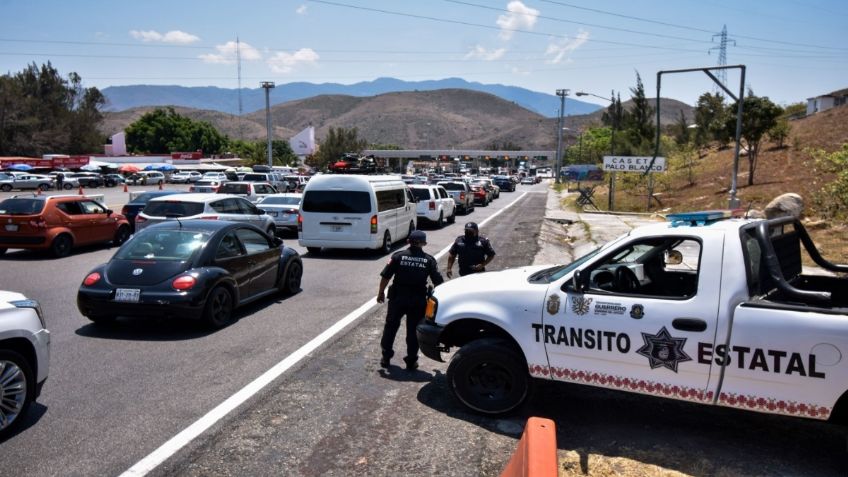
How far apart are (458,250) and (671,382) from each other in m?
4.37

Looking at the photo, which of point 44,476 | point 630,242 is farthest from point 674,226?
point 44,476

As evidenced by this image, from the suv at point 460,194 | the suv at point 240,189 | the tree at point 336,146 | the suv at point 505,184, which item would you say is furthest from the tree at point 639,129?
the tree at point 336,146

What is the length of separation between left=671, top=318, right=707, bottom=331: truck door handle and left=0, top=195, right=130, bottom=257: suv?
1469cm

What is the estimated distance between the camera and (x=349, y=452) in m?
4.96

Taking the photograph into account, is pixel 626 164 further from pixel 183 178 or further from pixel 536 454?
pixel 183 178

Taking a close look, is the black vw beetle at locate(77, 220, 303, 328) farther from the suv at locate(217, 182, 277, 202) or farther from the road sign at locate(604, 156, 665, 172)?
the road sign at locate(604, 156, 665, 172)

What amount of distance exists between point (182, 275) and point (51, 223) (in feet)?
29.6

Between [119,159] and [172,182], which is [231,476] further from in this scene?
[119,159]

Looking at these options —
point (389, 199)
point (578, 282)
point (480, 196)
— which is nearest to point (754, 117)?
point (480, 196)

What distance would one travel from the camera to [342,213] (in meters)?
15.9

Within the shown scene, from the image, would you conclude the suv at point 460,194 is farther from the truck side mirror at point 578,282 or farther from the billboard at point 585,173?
the truck side mirror at point 578,282

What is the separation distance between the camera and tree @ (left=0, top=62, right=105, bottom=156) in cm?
9069

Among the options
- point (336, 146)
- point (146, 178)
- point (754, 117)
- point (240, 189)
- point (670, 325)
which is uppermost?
point (336, 146)

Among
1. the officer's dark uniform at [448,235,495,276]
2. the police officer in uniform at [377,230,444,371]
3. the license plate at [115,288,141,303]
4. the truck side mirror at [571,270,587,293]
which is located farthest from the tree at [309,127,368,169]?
the truck side mirror at [571,270,587,293]
